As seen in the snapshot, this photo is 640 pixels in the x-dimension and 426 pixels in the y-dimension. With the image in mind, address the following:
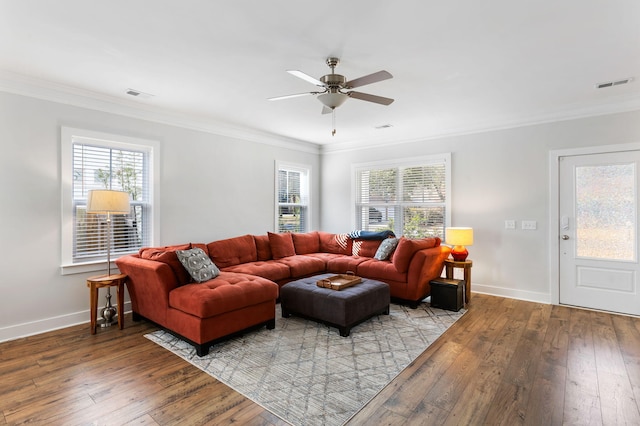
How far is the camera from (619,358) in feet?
9.31

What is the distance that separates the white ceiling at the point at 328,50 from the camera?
7.13 feet

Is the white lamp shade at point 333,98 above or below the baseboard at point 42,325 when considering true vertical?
above

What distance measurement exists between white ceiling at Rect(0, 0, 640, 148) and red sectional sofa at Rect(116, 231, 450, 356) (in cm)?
184

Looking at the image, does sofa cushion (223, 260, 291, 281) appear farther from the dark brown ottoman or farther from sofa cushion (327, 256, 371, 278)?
sofa cushion (327, 256, 371, 278)

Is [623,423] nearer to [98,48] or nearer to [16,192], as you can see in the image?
[98,48]

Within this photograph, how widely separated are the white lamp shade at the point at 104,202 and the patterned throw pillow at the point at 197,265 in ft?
2.72

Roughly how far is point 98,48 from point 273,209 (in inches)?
142

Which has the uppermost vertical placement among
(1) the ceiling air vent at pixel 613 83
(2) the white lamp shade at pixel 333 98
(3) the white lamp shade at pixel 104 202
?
(1) the ceiling air vent at pixel 613 83

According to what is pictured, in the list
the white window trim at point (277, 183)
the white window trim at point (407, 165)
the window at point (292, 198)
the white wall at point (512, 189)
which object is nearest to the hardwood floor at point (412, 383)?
the white wall at point (512, 189)

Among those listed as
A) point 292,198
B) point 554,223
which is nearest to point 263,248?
point 292,198

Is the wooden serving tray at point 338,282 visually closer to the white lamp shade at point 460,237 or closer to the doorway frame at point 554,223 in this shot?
the white lamp shade at point 460,237

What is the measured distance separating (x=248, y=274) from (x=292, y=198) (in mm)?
2641

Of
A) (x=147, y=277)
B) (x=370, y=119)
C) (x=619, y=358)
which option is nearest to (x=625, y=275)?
(x=619, y=358)

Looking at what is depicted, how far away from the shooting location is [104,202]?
3439 millimetres
